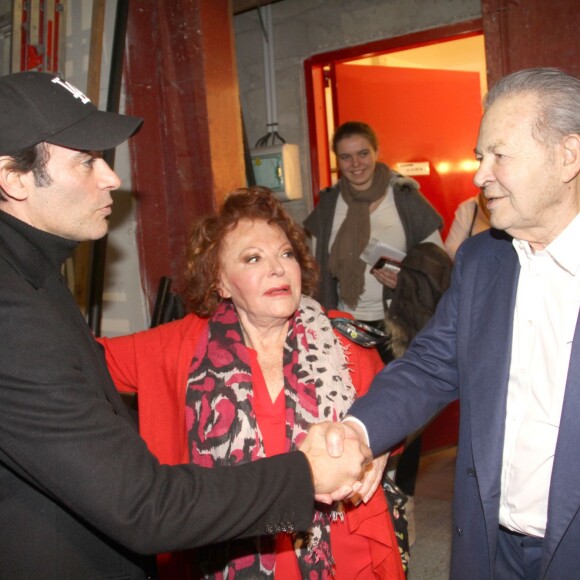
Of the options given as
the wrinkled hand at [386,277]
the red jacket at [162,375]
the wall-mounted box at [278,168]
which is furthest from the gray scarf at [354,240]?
the red jacket at [162,375]

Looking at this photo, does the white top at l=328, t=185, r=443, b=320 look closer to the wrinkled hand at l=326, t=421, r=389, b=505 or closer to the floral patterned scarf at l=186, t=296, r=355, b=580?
the floral patterned scarf at l=186, t=296, r=355, b=580

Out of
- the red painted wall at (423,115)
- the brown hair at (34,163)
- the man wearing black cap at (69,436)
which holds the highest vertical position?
the red painted wall at (423,115)

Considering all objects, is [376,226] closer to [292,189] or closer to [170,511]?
[292,189]

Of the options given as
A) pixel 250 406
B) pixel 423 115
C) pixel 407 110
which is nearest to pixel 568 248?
pixel 250 406

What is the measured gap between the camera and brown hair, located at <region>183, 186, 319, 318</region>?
2.20 m

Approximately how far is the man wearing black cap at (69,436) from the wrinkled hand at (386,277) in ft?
6.52

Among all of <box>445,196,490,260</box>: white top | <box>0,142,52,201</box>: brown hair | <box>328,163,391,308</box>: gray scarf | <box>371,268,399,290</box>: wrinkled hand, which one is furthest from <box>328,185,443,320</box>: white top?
<box>0,142,52,201</box>: brown hair

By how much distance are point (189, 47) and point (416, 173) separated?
2.66 metres

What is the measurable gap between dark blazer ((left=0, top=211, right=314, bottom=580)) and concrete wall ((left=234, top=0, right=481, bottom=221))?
12.9 ft

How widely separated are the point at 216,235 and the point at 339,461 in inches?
36.8

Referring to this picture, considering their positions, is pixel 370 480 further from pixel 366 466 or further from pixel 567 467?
pixel 567 467

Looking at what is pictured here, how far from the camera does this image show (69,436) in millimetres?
1192

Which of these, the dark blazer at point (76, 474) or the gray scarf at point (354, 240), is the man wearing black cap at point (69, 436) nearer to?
the dark blazer at point (76, 474)

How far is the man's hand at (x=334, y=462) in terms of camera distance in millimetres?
1603
